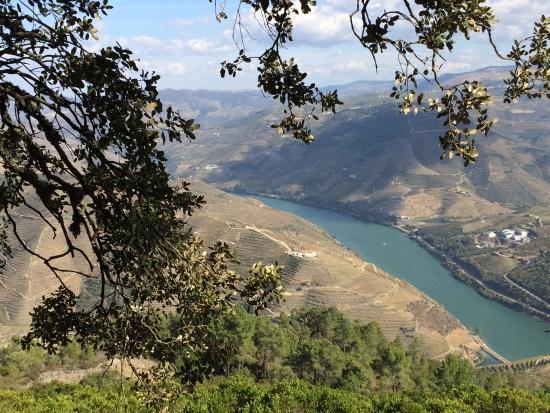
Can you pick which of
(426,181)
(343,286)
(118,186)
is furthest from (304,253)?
(118,186)

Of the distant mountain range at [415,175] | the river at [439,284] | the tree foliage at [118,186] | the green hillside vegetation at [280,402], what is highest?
the tree foliage at [118,186]

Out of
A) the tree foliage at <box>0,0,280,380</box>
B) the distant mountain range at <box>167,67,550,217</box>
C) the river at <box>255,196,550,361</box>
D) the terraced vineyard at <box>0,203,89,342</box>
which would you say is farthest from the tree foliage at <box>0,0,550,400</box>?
the distant mountain range at <box>167,67,550,217</box>

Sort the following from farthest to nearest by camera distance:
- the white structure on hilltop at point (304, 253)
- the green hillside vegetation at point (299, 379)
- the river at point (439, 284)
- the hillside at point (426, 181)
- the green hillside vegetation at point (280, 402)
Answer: the hillside at point (426, 181) < the white structure on hilltop at point (304, 253) < the river at point (439, 284) < the green hillside vegetation at point (299, 379) < the green hillside vegetation at point (280, 402)

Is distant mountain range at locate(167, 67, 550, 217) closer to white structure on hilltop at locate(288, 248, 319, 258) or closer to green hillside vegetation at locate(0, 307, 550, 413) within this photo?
white structure on hilltop at locate(288, 248, 319, 258)

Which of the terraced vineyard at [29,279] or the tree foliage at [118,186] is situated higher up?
the tree foliage at [118,186]

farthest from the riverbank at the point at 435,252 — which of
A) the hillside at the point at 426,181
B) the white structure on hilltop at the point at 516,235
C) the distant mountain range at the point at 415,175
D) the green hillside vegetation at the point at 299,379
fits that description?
the green hillside vegetation at the point at 299,379

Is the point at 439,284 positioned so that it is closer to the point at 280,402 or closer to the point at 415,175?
the point at 415,175

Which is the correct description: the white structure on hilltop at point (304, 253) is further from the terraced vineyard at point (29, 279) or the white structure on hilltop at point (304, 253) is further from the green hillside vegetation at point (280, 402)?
the green hillside vegetation at point (280, 402)
